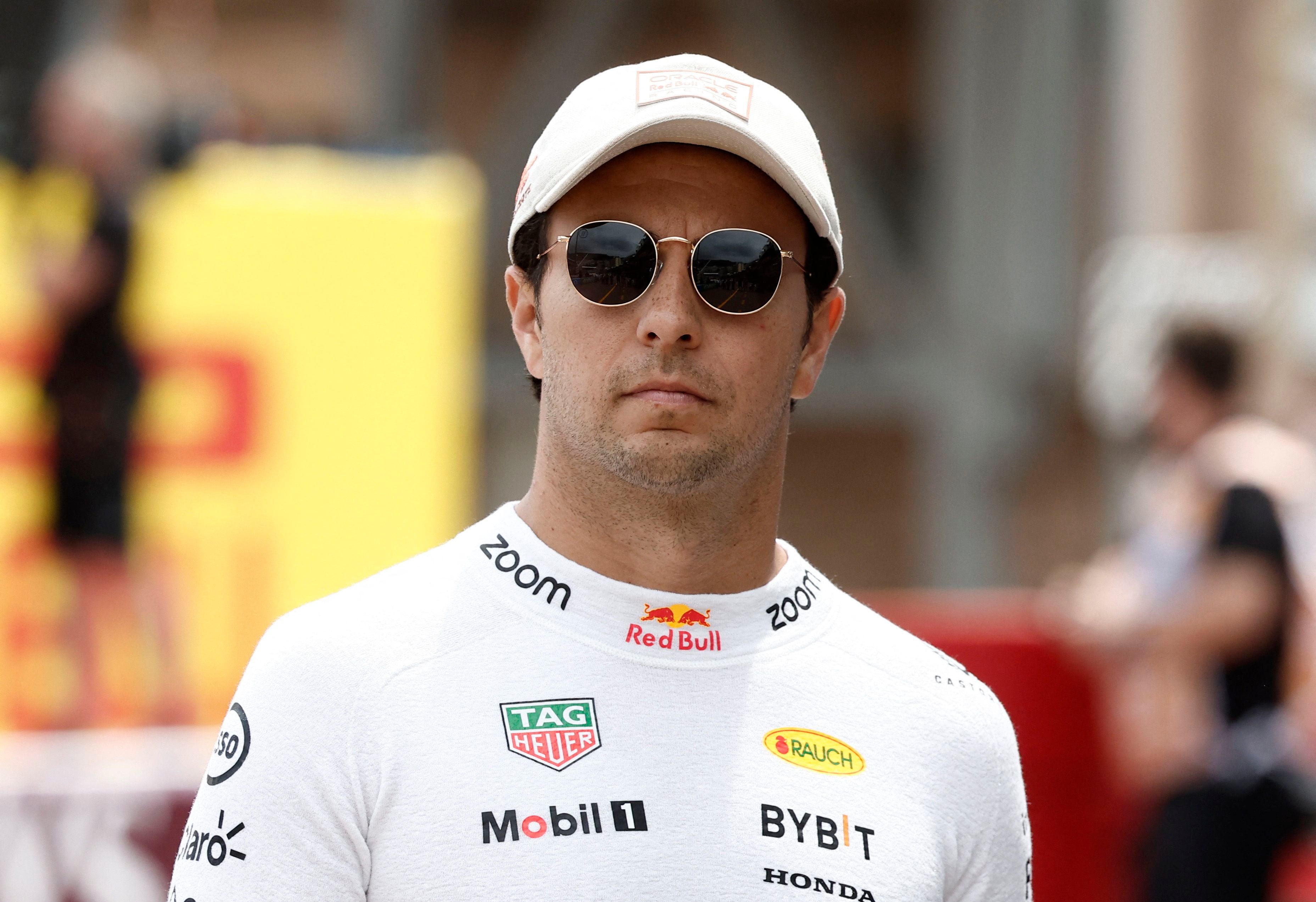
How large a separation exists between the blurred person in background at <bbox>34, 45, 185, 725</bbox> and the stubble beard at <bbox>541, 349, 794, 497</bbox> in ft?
15.9

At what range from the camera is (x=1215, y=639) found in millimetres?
4980

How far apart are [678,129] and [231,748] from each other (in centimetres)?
88

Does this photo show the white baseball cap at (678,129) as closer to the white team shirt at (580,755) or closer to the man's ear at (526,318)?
the man's ear at (526,318)

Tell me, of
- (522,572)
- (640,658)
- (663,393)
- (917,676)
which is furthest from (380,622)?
(917,676)

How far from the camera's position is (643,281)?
6.68 feet

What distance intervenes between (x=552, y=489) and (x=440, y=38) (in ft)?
43.8

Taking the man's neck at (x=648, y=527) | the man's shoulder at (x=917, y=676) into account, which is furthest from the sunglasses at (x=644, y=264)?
the man's shoulder at (x=917, y=676)

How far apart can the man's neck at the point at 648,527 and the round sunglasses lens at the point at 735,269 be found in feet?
0.69

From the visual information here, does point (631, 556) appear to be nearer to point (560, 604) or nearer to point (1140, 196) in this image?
point (560, 604)

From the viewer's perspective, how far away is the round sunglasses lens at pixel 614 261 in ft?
6.64

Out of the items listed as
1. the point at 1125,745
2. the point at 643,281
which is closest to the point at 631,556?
the point at 643,281

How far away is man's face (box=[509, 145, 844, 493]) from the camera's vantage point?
2023 millimetres

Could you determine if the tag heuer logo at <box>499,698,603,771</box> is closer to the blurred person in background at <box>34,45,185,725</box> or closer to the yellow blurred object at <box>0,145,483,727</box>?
the yellow blurred object at <box>0,145,483,727</box>

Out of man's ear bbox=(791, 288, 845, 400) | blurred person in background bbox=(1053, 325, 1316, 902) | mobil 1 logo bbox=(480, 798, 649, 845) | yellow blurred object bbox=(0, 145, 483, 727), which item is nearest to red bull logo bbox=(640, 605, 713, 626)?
mobil 1 logo bbox=(480, 798, 649, 845)
